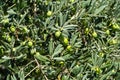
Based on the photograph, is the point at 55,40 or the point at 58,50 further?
the point at 55,40

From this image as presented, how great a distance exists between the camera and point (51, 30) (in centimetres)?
251

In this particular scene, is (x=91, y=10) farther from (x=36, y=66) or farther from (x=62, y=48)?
(x=36, y=66)

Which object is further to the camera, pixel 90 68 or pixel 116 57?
pixel 116 57

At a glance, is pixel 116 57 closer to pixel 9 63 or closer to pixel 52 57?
pixel 52 57

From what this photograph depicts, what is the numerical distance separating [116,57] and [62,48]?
50 centimetres

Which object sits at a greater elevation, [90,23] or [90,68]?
[90,23]

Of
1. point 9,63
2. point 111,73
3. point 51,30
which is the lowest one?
point 111,73

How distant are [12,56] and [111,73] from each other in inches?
27.4

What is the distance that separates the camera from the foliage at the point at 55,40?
2488 millimetres

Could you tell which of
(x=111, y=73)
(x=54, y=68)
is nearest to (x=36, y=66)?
(x=54, y=68)

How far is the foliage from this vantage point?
249 centimetres

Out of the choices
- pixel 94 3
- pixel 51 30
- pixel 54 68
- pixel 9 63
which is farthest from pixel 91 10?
pixel 9 63

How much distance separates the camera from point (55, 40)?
102 inches

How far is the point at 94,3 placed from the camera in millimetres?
2611
